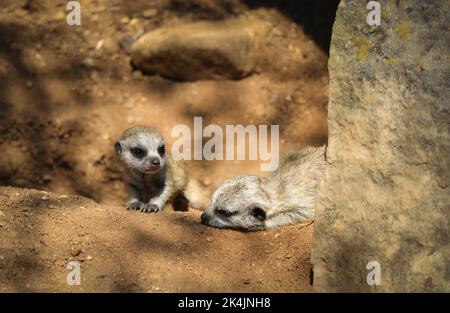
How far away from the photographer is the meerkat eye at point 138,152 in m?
5.99

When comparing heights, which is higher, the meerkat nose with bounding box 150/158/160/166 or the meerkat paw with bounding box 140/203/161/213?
the meerkat nose with bounding box 150/158/160/166

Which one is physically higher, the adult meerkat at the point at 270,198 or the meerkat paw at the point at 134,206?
the adult meerkat at the point at 270,198

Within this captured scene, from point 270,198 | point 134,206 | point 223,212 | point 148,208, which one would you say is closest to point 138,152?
point 134,206

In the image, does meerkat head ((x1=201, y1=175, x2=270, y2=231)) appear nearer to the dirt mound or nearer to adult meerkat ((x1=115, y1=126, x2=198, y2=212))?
the dirt mound

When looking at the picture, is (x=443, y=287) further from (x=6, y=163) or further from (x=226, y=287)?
(x=6, y=163)

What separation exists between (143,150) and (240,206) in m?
1.26

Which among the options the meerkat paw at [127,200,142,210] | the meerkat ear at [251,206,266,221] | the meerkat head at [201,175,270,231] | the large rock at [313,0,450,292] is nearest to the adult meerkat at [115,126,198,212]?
the meerkat paw at [127,200,142,210]

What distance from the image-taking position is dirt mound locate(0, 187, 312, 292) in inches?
155

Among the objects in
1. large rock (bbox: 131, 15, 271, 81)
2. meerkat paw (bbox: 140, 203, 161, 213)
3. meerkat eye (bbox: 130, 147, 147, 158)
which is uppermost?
large rock (bbox: 131, 15, 271, 81)

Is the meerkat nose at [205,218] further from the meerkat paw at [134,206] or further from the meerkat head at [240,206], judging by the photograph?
the meerkat paw at [134,206]

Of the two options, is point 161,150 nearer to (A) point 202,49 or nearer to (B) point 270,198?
(B) point 270,198

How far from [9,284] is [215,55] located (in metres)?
4.16

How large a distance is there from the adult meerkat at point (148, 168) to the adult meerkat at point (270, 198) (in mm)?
872

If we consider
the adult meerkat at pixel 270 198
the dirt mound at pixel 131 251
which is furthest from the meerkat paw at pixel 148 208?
the adult meerkat at pixel 270 198
